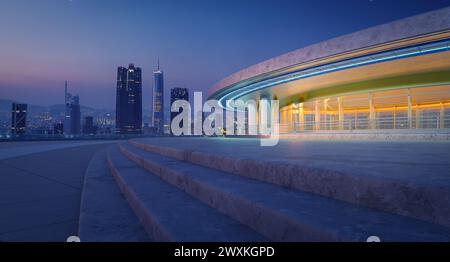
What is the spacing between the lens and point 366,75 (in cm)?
1558

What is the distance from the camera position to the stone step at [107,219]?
2.18m

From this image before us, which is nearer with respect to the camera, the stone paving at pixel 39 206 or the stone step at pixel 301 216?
the stone step at pixel 301 216

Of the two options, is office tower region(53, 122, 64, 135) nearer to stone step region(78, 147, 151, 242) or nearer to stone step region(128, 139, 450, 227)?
stone step region(78, 147, 151, 242)

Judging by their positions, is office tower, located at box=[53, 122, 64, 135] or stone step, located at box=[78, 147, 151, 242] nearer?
stone step, located at box=[78, 147, 151, 242]

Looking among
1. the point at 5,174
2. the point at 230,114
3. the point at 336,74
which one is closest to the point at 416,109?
the point at 336,74

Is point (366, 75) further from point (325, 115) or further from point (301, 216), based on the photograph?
point (301, 216)

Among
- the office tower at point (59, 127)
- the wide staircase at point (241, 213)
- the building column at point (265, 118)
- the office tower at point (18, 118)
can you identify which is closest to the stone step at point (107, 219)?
the wide staircase at point (241, 213)

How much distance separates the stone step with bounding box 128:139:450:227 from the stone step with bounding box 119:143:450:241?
0.23ft

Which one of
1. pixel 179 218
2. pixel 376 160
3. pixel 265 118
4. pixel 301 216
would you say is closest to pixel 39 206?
pixel 179 218

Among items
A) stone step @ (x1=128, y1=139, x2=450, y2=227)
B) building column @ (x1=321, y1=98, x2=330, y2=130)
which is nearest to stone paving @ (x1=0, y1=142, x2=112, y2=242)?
stone step @ (x1=128, y1=139, x2=450, y2=227)

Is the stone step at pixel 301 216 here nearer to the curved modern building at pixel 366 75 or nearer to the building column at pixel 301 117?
the curved modern building at pixel 366 75

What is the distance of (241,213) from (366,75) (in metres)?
16.7

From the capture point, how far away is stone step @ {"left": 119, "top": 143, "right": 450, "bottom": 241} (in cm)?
142

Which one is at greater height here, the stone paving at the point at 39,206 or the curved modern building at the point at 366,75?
the curved modern building at the point at 366,75
